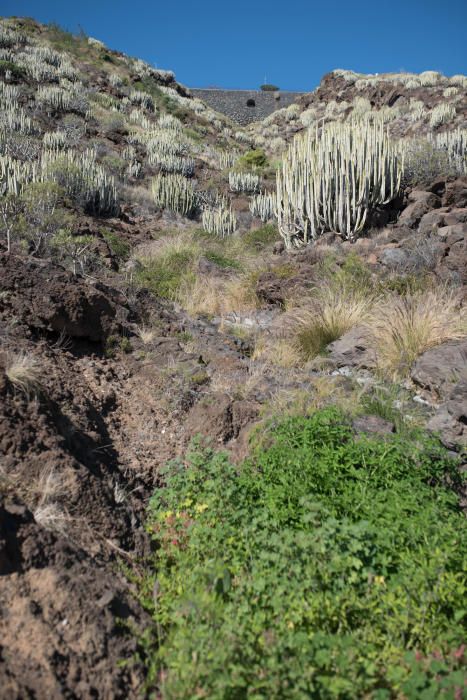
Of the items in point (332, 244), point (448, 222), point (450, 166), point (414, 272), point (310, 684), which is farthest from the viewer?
point (450, 166)

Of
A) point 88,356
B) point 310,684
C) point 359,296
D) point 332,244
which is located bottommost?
point 310,684

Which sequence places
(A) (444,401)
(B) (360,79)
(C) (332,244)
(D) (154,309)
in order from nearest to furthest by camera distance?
(A) (444,401), (D) (154,309), (C) (332,244), (B) (360,79)

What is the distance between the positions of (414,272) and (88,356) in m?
4.86

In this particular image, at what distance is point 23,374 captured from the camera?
10.9 feet

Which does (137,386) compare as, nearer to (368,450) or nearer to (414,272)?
(368,450)

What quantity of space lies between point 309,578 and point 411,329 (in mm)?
3674

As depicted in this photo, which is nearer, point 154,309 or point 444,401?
point 444,401

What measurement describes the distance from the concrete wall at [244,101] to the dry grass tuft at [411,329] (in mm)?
34779

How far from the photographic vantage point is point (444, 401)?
445cm

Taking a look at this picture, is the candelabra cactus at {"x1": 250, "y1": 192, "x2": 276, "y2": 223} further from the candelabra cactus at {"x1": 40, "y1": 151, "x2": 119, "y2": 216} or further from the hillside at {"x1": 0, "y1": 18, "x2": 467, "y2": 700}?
the candelabra cactus at {"x1": 40, "y1": 151, "x2": 119, "y2": 216}

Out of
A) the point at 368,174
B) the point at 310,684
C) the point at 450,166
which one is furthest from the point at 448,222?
the point at 310,684

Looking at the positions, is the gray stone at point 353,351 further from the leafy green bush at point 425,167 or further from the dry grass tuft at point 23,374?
the leafy green bush at point 425,167

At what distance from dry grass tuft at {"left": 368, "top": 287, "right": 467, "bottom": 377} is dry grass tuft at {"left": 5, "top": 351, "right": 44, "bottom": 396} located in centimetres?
340

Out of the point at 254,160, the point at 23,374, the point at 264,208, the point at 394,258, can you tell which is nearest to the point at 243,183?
the point at 264,208
